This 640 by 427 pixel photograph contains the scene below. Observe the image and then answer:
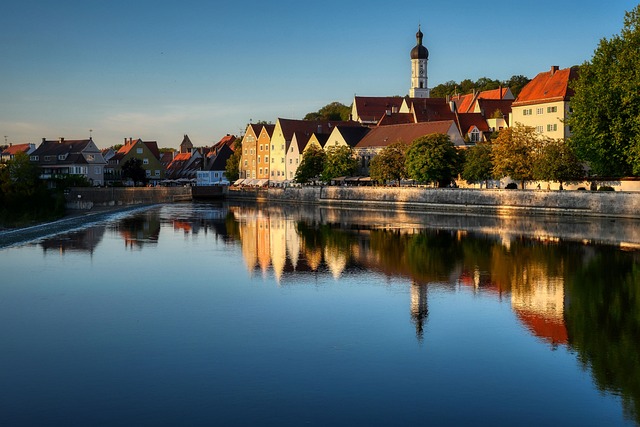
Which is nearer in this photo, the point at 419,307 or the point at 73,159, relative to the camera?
the point at 419,307

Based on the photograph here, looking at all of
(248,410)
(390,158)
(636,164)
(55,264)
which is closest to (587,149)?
(636,164)

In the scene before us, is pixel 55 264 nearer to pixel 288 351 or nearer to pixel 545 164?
pixel 288 351

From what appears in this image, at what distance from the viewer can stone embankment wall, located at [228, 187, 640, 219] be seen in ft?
171

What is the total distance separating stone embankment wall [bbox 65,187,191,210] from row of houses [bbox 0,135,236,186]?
6770mm

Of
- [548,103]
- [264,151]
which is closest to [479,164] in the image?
[548,103]

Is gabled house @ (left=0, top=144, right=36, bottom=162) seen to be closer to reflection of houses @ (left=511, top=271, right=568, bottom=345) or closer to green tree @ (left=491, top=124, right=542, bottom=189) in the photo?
green tree @ (left=491, top=124, right=542, bottom=189)

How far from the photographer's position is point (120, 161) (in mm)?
132500

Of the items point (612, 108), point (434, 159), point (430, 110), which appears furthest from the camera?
point (430, 110)

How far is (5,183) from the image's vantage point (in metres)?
65.1

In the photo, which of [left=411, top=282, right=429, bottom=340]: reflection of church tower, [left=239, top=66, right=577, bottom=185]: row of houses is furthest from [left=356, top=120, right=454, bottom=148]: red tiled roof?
[left=411, top=282, right=429, bottom=340]: reflection of church tower

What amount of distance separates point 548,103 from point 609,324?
60.2m

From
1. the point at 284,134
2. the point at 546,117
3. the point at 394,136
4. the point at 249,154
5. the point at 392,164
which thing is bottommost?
the point at 392,164

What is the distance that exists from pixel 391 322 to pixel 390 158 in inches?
2424

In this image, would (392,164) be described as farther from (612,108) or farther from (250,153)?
(250,153)
